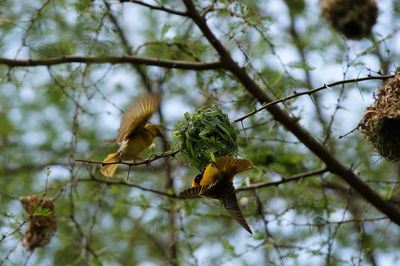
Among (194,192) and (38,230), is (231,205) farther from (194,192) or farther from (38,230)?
(38,230)

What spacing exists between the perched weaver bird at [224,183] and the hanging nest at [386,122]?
2.32 feet

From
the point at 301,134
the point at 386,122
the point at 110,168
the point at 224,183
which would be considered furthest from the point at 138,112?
the point at 386,122

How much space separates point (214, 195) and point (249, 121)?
2.68 meters

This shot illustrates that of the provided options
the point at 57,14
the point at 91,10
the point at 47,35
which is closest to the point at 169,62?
the point at 91,10

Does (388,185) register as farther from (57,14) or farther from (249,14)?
(57,14)

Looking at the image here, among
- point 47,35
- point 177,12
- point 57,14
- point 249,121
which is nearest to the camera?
point 177,12

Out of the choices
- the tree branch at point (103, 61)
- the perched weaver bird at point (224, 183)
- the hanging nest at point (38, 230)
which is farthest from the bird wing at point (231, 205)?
the hanging nest at point (38, 230)

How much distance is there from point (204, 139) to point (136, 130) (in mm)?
930

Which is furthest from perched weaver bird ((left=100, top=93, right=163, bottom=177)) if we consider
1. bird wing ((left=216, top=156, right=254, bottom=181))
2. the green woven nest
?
Result: bird wing ((left=216, top=156, right=254, bottom=181))

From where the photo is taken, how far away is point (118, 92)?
6508 mm

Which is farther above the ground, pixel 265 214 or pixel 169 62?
pixel 169 62

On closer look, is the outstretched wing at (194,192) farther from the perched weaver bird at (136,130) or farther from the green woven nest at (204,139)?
the perched weaver bird at (136,130)

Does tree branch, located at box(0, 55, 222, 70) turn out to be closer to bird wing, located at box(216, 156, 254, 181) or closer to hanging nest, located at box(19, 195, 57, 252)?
hanging nest, located at box(19, 195, 57, 252)

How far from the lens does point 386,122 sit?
2783 millimetres
